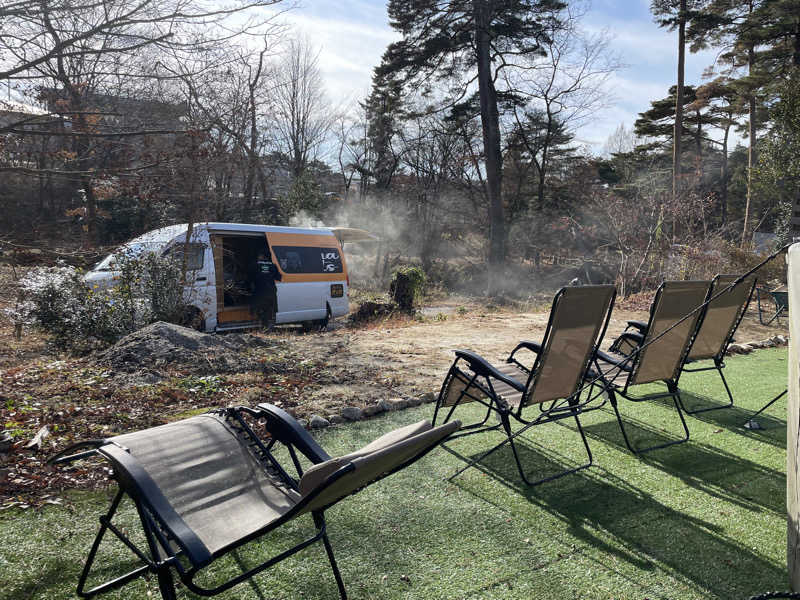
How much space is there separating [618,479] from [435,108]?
72.5ft

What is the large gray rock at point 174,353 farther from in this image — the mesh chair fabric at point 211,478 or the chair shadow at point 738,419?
the chair shadow at point 738,419

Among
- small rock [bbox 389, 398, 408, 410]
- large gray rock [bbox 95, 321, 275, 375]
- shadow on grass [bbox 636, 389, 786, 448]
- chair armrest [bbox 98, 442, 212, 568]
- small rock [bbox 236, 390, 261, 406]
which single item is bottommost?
shadow on grass [bbox 636, 389, 786, 448]

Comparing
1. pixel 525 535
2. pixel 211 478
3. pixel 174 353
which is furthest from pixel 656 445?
pixel 174 353

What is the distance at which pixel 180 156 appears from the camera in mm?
4797

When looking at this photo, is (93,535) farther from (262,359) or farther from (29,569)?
(262,359)

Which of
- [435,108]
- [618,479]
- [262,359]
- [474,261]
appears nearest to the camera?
[618,479]

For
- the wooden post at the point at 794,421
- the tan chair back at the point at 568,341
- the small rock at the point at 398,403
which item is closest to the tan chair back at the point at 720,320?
the tan chair back at the point at 568,341

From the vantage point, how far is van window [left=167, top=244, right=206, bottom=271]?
7496 millimetres

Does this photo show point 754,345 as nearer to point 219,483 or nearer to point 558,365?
point 558,365

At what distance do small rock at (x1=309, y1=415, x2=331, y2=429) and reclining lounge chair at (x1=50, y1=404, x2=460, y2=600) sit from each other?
58.4 inches

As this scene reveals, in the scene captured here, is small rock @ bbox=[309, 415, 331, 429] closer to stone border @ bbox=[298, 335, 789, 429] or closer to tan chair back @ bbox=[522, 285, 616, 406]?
stone border @ bbox=[298, 335, 789, 429]

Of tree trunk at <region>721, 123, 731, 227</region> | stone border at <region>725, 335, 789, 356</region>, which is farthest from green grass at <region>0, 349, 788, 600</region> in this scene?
tree trunk at <region>721, 123, 731, 227</region>

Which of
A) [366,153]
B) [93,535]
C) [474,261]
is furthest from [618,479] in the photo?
[366,153]

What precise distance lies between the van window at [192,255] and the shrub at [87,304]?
44cm
